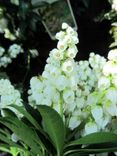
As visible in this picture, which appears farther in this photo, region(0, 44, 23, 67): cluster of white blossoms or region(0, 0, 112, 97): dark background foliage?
region(0, 0, 112, 97): dark background foliage

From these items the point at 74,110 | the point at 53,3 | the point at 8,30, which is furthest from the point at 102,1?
the point at 74,110

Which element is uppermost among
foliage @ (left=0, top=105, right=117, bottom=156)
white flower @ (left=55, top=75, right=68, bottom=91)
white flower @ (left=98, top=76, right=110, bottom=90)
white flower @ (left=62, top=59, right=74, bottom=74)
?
white flower @ (left=62, top=59, right=74, bottom=74)

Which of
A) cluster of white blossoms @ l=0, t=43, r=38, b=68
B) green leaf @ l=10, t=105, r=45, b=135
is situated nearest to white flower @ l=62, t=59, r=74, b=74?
green leaf @ l=10, t=105, r=45, b=135

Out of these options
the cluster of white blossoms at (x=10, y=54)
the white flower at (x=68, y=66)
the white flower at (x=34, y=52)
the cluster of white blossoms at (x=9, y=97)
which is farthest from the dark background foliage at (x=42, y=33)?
the white flower at (x=68, y=66)

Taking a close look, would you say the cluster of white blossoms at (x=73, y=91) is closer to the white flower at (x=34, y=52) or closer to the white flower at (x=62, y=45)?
the white flower at (x=62, y=45)

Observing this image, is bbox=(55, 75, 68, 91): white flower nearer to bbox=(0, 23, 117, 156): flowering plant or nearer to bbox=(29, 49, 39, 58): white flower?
bbox=(0, 23, 117, 156): flowering plant

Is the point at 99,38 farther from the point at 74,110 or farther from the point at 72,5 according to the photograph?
the point at 74,110

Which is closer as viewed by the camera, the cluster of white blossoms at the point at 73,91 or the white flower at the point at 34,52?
the cluster of white blossoms at the point at 73,91

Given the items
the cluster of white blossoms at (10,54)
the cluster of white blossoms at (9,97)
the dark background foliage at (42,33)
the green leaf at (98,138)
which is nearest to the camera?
the green leaf at (98,138)
